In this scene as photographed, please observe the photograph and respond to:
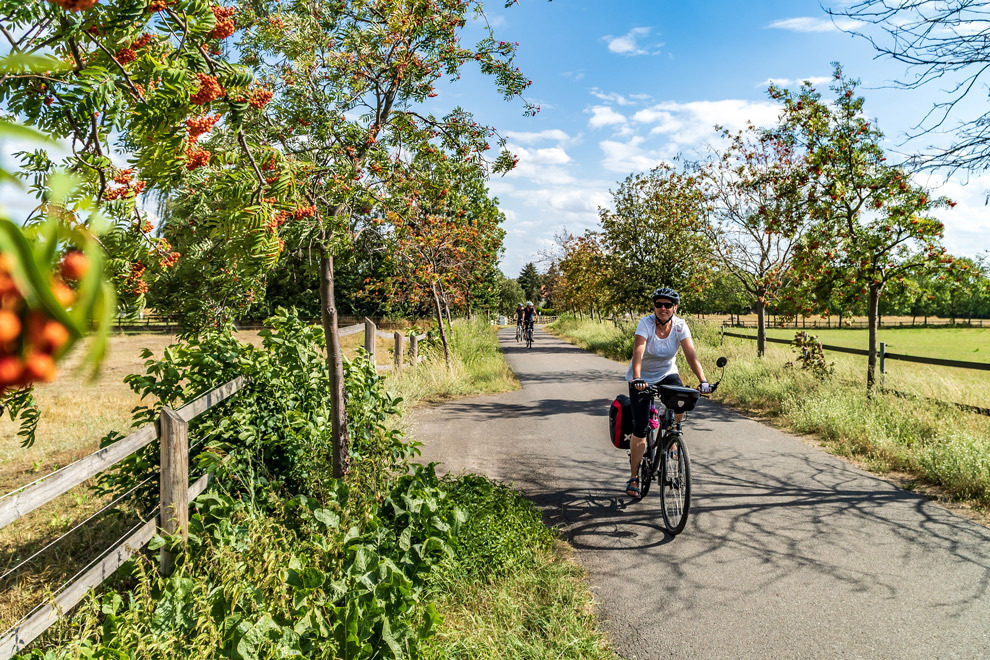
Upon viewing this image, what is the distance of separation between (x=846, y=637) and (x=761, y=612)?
47 centimetres

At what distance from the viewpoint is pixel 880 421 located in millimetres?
→ 7883

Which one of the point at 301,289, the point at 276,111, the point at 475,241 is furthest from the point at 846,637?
the point at 301,289

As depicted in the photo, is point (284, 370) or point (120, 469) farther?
point (284, 370)

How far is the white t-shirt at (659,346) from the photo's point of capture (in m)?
5.55

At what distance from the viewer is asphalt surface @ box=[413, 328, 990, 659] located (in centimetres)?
355

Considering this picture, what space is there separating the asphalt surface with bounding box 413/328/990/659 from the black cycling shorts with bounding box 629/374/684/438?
2.67ft

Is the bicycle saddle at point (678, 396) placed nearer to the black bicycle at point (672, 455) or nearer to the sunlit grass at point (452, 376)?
the black bicycle at point (672, 455)

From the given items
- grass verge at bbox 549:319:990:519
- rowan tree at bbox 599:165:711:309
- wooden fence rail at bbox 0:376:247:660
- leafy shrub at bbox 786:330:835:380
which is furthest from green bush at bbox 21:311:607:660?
rowan tree at bbox 599:165:711:309

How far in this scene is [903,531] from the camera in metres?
Answer: 4.97

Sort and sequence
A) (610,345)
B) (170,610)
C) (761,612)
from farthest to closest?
(610,345) < (761,612) < (170,610)

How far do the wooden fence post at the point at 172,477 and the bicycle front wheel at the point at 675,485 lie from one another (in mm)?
3625

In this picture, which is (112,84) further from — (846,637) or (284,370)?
(846,637)

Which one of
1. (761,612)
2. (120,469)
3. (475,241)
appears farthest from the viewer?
(475,241)

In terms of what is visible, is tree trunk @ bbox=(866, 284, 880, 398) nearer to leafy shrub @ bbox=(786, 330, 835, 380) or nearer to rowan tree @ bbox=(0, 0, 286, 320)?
leafy shrub @ bbox=(786, 330, 835, 380)
